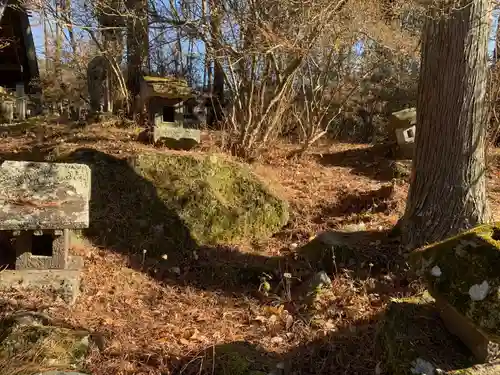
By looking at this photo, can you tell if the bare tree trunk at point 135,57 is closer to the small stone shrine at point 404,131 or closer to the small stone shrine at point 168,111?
the small stone shrine at point 168,111

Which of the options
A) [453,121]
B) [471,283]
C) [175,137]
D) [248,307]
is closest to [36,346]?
[248,307]

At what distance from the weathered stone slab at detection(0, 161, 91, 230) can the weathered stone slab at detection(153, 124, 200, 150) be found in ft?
12.1

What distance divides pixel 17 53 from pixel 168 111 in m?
12.9

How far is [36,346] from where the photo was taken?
322 cm

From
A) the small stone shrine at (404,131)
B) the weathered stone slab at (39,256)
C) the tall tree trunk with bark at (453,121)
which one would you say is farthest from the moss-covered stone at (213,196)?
the small stone shrine at (404,131)

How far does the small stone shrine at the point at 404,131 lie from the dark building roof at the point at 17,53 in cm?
1399

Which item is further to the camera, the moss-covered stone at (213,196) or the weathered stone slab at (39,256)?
the moss-covered stone at (213,196)

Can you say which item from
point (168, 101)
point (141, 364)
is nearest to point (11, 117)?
point (168, 101)

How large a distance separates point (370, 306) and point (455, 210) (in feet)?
4.85

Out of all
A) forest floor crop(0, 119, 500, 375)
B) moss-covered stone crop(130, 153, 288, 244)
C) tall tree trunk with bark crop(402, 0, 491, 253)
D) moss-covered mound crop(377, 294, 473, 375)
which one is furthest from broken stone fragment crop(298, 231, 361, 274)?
moss-covered mound crop(377, 294, 473, 375)

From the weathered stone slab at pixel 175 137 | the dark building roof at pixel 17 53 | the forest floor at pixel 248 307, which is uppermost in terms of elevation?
the dark building roof at pixel 17 53

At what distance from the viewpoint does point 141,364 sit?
3.41 m

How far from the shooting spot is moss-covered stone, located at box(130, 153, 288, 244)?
6426mm

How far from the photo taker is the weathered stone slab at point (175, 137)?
8.12 m
